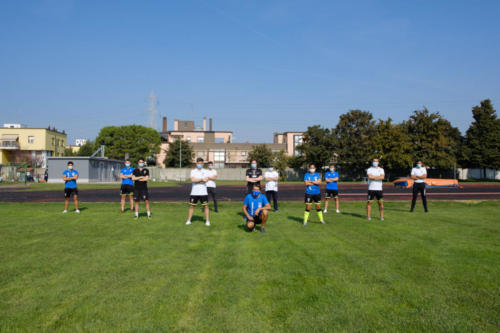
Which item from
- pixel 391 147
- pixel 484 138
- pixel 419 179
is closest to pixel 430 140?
pixel 391 147

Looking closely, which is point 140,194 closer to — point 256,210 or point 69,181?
point 69,181

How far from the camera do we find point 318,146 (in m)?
63.6

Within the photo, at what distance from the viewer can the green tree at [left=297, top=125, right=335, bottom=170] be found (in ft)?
208

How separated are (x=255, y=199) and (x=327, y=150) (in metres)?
55.7

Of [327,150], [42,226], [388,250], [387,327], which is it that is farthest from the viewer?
[327,150]

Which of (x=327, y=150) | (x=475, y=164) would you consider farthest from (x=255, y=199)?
(x=475, y=164)

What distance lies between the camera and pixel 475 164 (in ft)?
215

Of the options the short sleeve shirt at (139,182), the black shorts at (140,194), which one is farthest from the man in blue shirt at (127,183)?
the black shorts at (140,194)

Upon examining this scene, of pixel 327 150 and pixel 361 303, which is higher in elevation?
pixel 327 150

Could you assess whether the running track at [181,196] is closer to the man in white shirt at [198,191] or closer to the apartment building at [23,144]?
the man in white shirt at [198,191]

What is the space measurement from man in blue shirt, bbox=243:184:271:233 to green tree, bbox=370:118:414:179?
48.0 meters

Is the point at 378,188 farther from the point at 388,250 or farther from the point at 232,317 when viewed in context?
the point at 232,317

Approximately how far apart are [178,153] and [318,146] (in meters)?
35.1

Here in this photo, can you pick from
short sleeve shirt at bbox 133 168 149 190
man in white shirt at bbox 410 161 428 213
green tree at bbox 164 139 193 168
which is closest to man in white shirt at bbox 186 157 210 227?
short sleeve shirt at bbox 133 168 149 190
